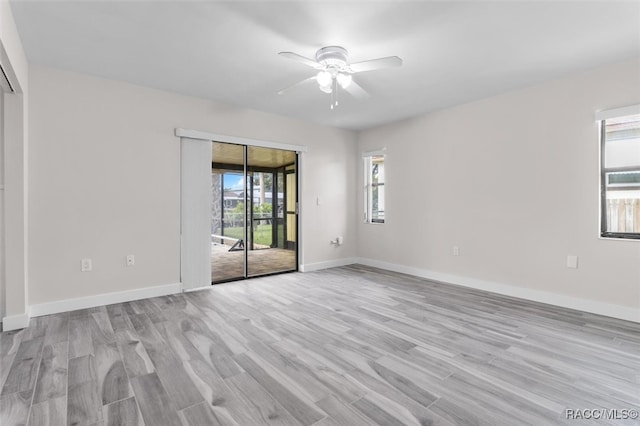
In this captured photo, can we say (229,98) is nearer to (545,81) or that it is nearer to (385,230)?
(385,230)

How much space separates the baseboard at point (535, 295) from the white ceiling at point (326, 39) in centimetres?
246

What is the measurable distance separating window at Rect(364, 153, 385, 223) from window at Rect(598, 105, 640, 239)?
299cm

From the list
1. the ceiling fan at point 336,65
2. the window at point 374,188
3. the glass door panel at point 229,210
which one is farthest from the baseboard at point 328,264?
the ceiling fan at point 336,65

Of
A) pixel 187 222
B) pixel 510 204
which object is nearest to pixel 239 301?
pixel 187 222

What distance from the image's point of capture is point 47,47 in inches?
113

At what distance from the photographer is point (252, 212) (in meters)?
4.95

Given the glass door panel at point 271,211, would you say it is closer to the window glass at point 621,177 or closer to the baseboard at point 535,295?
the baseboard at point 535,295

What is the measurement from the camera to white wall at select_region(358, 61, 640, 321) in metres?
3.29

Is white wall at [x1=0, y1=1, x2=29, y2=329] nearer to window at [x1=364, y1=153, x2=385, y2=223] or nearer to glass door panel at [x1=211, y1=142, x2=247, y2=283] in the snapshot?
glass door panel at [x1=211, y1=142, x2=247, y2=283]

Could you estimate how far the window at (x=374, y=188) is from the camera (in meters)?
5.72

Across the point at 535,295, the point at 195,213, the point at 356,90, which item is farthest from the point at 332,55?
the point at 535,295

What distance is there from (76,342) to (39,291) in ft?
3.59

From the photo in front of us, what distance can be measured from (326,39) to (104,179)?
2864 mm

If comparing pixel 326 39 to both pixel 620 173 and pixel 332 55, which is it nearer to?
pixel 332 55
